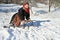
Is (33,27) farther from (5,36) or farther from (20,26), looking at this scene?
(5,36)

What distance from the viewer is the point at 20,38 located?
7.37m

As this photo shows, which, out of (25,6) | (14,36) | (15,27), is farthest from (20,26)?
(14,36)

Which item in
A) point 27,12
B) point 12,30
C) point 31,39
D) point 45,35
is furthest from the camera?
point 27,12

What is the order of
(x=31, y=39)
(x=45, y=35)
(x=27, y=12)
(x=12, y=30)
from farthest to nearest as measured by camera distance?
(x=27, y=12)
(x=12, y=30)
(x=45, y=35)
(x=31, y=39)

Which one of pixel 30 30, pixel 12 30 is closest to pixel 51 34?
pixel 30 30

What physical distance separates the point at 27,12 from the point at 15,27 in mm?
831

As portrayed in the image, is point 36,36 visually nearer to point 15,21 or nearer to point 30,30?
point 30,30

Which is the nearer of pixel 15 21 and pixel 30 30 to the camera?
pixel 30 30

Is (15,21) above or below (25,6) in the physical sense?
below

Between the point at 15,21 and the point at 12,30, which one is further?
the point at 15,21

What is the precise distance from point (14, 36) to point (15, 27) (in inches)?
57.1

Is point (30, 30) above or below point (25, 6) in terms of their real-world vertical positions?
below

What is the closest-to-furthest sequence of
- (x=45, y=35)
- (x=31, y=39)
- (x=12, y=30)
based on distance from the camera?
(x=31, y=39) < (x=45, y=35) < (x=12, y=30)

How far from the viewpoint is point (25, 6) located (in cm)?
913
